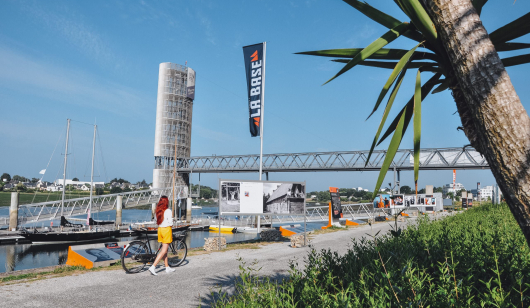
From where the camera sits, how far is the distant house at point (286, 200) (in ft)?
45.4

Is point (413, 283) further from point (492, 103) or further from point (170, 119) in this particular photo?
point (170, 119)

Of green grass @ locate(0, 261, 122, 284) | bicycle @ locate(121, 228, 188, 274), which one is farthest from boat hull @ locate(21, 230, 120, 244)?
bicycle @ locate(121, 228, 188, 274)

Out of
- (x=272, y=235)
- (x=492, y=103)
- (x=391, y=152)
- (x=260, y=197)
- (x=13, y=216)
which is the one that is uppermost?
(x=492, y=103)

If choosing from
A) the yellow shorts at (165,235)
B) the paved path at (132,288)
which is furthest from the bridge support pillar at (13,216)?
the yellow shorts at (165,235)

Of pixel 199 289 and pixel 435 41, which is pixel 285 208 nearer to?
pixel 199 289

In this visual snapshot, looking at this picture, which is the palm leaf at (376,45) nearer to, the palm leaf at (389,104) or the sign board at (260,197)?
the palm leaf at (389,104)

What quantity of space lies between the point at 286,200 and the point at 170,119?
2513 inches

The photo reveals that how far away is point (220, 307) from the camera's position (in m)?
3.10

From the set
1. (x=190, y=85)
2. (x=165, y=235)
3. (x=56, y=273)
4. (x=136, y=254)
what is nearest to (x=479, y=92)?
(x=165, y=235)

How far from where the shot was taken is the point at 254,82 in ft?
70.7

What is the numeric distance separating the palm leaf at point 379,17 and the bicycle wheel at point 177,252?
26.5ft

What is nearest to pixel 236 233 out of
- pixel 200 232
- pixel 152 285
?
pixel 200 232

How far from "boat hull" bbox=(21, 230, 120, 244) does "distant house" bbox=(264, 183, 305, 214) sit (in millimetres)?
30374

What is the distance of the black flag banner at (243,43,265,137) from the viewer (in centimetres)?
2117
